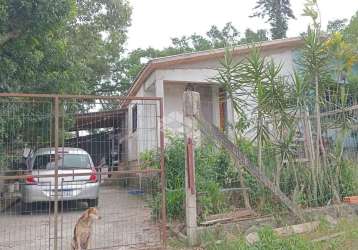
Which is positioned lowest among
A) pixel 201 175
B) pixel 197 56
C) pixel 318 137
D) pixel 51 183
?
pixel 51 183

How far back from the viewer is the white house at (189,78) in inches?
438

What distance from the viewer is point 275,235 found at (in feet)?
17.8

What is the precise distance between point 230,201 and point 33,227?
147 inches

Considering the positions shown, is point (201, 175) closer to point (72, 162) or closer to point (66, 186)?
point (66, 186)

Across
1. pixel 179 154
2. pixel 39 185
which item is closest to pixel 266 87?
pixel 179 154

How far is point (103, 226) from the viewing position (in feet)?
24.4

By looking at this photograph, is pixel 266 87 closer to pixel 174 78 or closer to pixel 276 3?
pixel 174 78

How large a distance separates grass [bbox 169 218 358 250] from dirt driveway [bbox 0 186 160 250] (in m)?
0.79

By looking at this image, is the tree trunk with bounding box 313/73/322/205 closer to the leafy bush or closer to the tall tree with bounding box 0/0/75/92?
the leafy bush

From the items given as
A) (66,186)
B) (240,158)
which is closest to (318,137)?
(240,158)

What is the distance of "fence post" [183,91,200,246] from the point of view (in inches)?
225

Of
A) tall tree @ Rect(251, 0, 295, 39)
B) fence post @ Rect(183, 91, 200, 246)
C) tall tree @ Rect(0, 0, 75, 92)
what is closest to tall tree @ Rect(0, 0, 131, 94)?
tall tree @ Rect(0, 0, 75, 92)

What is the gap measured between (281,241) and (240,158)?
1.44 m

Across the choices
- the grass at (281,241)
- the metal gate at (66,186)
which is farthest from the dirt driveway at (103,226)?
the grass at (281,241)
